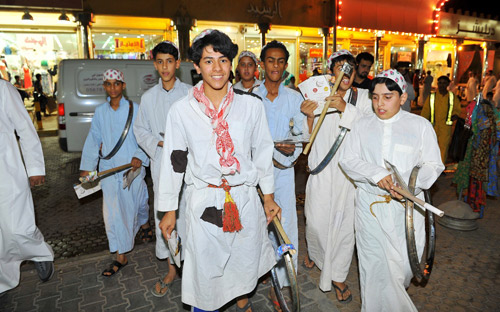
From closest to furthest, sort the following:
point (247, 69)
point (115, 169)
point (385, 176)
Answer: point (385, 176), point (115, 169), point (247, 69)

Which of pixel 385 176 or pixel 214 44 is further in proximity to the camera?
pixel 385 176


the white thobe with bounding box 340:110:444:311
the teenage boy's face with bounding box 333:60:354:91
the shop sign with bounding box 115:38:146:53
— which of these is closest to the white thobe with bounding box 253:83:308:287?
the teenage boy's face with bounding box 333:60:354:91

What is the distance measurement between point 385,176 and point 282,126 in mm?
1246

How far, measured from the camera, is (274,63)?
3.59 metres

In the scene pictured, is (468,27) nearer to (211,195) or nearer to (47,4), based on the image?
(47,4)

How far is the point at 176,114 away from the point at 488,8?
32774 millimetres

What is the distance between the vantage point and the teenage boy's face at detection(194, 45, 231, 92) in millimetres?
2443

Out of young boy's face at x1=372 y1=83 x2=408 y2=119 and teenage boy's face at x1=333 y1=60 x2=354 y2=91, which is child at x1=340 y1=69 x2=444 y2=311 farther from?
teenage boy's face at x1=333 y1=60 x2=354 y2=91

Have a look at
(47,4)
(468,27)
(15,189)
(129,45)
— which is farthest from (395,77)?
(468,27)

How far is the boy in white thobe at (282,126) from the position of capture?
3.56 m

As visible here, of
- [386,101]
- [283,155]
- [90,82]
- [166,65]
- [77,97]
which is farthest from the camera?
[90,82]

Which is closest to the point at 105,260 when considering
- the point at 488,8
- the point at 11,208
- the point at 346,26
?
the point at 11,208

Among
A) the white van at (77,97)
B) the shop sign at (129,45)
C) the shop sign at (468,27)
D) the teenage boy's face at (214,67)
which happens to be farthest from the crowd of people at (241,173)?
the shop sign at (468,27)

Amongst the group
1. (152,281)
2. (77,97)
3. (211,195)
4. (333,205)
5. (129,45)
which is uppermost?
(129,45)
